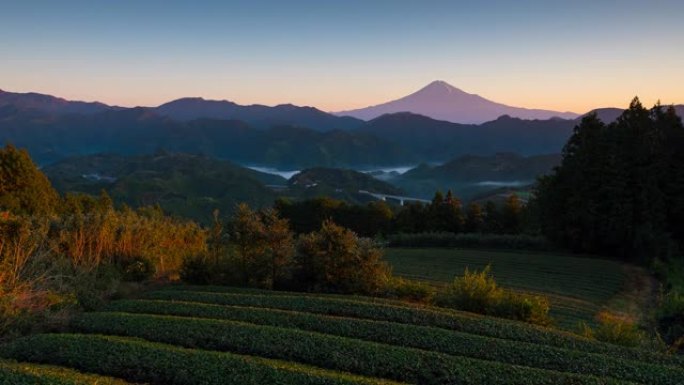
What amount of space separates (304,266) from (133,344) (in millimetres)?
8111

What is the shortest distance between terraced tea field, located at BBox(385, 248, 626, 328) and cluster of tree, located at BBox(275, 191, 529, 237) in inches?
884

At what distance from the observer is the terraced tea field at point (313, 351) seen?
8391 mm

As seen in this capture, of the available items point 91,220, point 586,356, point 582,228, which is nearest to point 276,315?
point 586,356

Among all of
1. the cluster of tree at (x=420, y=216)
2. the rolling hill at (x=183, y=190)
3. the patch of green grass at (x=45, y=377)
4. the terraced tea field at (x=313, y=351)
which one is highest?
the patch of green grass at (x=45, y=377)

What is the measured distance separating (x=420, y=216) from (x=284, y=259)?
54.2 metres

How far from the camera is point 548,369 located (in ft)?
30.2

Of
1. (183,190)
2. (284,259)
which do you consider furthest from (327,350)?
(183,190)

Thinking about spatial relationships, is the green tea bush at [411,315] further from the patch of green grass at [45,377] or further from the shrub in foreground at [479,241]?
the shrub in foreground at [479,241]

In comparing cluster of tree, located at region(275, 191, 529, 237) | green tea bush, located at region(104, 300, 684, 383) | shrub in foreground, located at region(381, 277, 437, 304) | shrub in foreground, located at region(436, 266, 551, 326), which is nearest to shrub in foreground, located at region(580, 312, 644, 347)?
shrub in foreground, located at region(436, 266, 551, 326)

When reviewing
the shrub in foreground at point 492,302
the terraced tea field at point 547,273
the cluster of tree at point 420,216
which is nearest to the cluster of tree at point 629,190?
the terraced tea field at point 547,273

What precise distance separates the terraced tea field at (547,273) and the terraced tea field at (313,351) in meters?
7.99

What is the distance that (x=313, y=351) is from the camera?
9.48 m

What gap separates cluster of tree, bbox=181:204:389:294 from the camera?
16.4m

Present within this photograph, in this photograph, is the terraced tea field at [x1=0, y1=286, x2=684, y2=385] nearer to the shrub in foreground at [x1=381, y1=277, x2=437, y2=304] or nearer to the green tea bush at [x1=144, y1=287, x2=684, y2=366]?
the green tea bush at [x1=144, y1=287, x2=684, y2=366]
